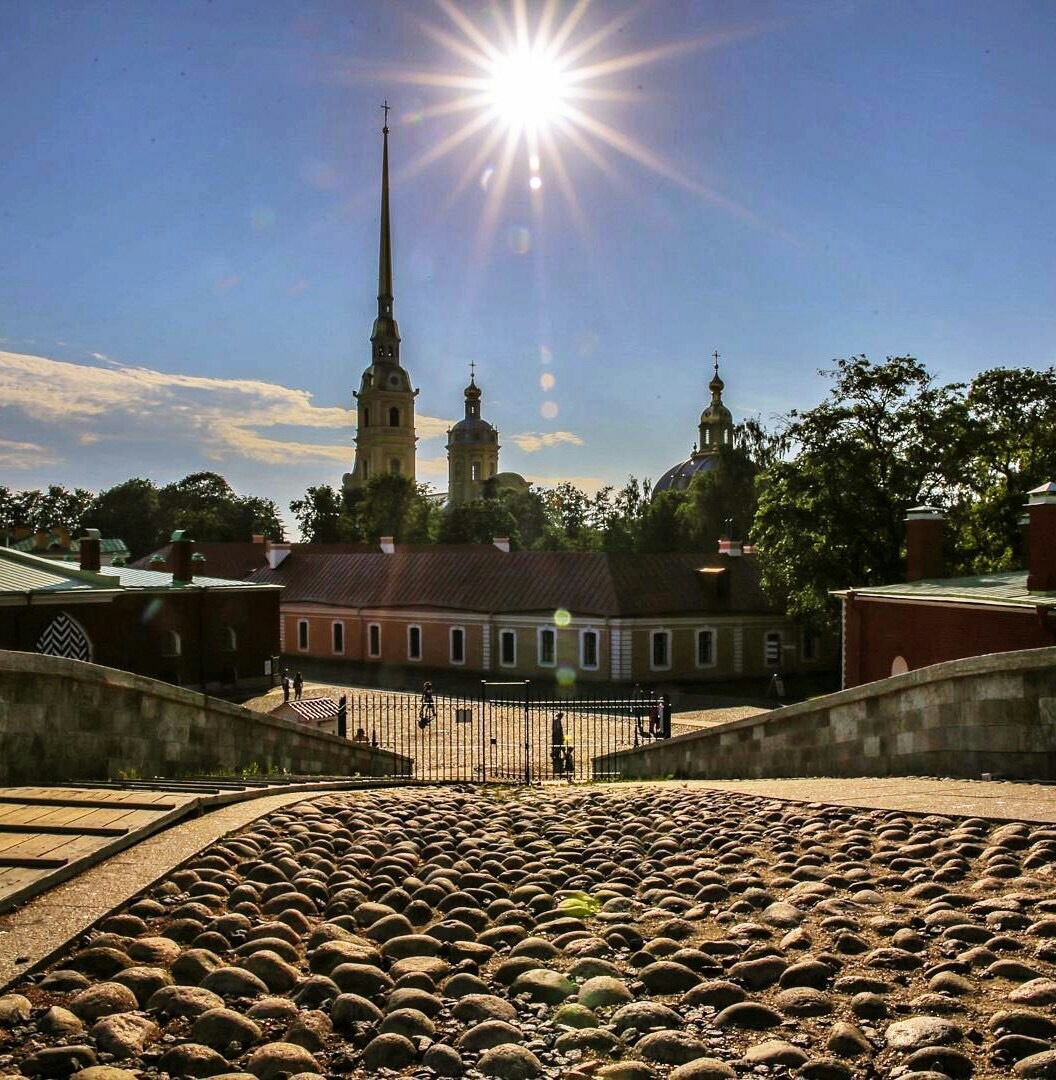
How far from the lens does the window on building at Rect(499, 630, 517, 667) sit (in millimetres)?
37781

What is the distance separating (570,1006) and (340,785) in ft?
24.5

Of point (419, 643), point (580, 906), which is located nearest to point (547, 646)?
point (419, 643)

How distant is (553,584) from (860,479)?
40.1 ft

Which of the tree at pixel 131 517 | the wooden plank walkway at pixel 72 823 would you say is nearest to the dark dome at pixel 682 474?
the tree at pixel 131 517

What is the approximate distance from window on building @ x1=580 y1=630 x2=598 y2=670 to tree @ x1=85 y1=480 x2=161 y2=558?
66.1 m

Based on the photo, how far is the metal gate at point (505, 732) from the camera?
1956cm

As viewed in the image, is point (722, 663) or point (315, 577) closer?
point (722, 663)

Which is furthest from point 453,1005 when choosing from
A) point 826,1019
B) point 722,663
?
point 722,663

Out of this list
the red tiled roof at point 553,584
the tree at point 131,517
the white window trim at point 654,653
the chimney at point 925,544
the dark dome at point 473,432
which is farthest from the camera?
the dark dome at point 473,432

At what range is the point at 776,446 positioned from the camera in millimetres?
51438

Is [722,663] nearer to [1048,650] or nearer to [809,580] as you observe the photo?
[809,580]

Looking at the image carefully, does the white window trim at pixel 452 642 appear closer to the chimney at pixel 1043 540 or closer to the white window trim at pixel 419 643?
the white window trim at pixel 419 643

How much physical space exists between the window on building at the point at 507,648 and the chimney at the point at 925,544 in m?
18.3

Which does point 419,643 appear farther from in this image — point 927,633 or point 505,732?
point 927,633
